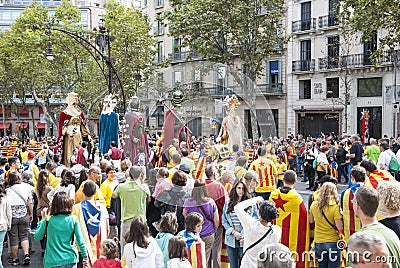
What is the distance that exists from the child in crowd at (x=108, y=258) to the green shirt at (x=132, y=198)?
1848 millimetres

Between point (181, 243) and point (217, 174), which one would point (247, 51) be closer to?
point (217, 174)

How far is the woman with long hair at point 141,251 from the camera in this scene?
501 centimetres

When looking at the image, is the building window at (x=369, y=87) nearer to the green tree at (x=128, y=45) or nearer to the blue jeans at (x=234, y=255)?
the green tree at (x=128, y=45)

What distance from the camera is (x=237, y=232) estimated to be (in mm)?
5957

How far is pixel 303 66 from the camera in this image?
34562mm

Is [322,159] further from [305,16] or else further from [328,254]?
[305,16]

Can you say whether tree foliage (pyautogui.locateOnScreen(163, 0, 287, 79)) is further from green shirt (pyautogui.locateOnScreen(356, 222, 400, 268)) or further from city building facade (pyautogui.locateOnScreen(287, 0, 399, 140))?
green shirt (pyautogui.locateOnScreen(356, 222, 400, 268))

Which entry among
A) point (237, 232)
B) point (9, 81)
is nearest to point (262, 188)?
point (237, 232)

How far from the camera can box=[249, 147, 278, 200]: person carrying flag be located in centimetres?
743

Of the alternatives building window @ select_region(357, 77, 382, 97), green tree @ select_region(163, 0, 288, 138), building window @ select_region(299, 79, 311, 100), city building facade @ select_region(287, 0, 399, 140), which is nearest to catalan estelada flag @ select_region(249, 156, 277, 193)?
green tree @ select_region(163, 0, 288, 138)

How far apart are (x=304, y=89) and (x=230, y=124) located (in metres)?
29.3

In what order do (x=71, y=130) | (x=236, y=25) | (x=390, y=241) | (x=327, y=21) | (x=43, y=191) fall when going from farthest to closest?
(x=327, y=21)
(x=236, y=25)
(x=71, y=130)
(x=43, y=191)
(x=390, y=241)

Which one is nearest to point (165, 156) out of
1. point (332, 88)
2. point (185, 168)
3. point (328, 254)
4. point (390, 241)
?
point (185, 168)

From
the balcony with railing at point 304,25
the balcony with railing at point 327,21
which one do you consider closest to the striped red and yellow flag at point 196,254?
the balcony with railing at point 327,21
